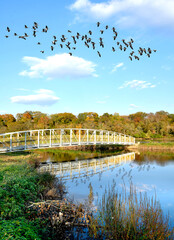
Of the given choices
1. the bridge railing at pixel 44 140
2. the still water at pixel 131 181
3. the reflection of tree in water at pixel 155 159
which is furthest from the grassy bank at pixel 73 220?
the reflection of tree in water at pixel 155 159

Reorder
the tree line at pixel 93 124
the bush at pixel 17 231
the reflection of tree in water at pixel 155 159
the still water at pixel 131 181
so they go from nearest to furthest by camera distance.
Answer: the bush at pixel 17 231 < the still water at pixel 131 181 < the reflection of tree in water at pixel 155 159 < the tree line at pixel 93 124

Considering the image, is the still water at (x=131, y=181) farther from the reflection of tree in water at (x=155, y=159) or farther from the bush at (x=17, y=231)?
the bush at (x=17, y=231)

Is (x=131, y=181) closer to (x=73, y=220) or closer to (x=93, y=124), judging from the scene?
(x=73, y=220)

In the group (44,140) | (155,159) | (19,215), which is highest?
(44,140)

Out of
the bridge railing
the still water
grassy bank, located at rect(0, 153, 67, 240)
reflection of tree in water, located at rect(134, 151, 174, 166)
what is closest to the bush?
grassy bank, located at rect(0, 153, 67, 240)

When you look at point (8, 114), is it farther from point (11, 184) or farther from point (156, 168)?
point (11, 184)

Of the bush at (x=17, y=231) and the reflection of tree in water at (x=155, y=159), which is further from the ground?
the bush at (x=17, y=231)

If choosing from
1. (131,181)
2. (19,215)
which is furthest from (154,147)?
(19,215)

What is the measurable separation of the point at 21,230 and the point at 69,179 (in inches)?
323

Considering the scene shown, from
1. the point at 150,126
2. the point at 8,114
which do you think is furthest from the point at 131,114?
the point at 8,114

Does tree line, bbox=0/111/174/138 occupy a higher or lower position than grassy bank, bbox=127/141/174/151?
higher

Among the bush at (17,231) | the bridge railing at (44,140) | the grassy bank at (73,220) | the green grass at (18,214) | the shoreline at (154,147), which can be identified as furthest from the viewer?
the shoreline at (154,147)

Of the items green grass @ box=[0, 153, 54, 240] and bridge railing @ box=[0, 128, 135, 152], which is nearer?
green grass @ box=[0, 153, 54, 240]

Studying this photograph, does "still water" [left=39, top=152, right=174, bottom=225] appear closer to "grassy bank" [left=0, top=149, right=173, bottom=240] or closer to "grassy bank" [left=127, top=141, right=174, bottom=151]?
"grassy bank" [left=0, top=149, right=173, bottom=240]
